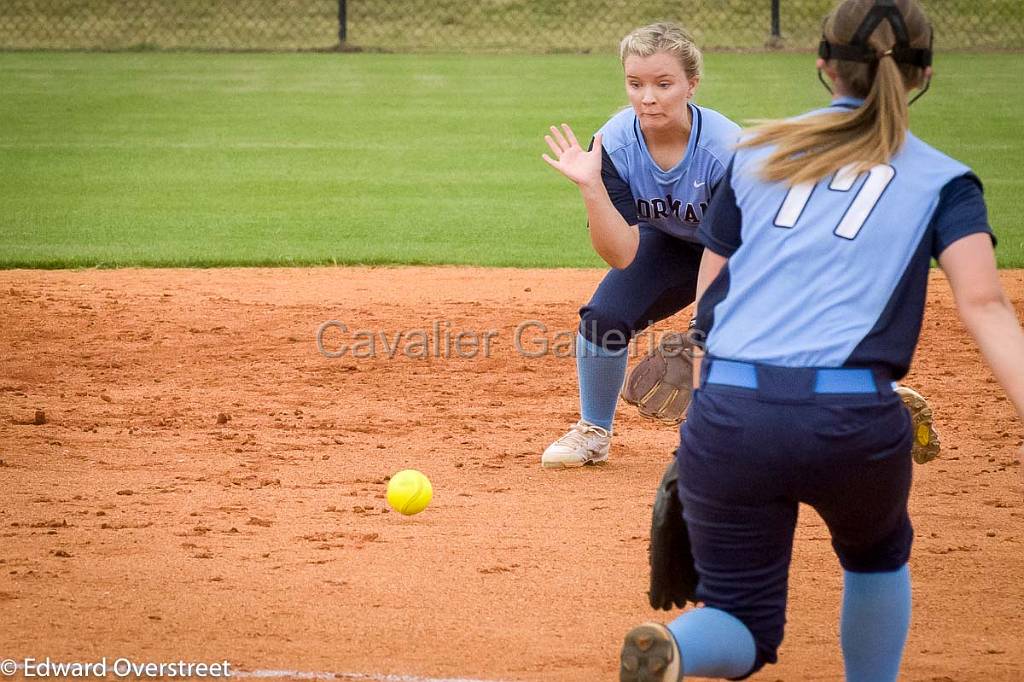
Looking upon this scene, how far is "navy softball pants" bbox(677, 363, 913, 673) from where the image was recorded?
2252mm

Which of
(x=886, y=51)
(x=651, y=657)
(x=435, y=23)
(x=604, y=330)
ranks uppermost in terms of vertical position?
(x=435, y=23)

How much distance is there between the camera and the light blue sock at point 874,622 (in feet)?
8.37

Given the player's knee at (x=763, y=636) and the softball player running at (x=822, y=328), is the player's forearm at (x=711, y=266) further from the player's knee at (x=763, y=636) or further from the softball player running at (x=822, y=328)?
the player's knee at (x=763, y=636)

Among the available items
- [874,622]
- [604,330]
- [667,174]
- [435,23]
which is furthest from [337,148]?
[874,622]

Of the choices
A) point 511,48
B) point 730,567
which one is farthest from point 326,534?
point 511,48

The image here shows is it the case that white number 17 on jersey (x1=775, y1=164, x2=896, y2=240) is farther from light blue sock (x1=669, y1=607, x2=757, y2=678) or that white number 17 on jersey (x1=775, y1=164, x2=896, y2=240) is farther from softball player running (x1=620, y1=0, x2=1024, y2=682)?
light blue sock (x1=669, y1=607, x2=757, y2=678)

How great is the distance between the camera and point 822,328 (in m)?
2.28

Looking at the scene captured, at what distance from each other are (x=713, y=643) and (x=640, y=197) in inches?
100

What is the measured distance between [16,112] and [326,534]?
13.4 m

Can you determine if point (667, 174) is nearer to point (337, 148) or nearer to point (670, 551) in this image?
point (670, 551)

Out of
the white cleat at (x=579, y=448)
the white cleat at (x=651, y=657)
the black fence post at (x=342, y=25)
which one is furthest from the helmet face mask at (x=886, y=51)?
the black fence post at (x=342, y=25)

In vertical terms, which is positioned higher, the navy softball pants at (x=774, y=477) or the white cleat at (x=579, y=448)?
the white cleat at (x=579, y=448)

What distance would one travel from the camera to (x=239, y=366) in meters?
6.68

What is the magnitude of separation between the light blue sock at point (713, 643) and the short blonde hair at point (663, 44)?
2.34 meters
